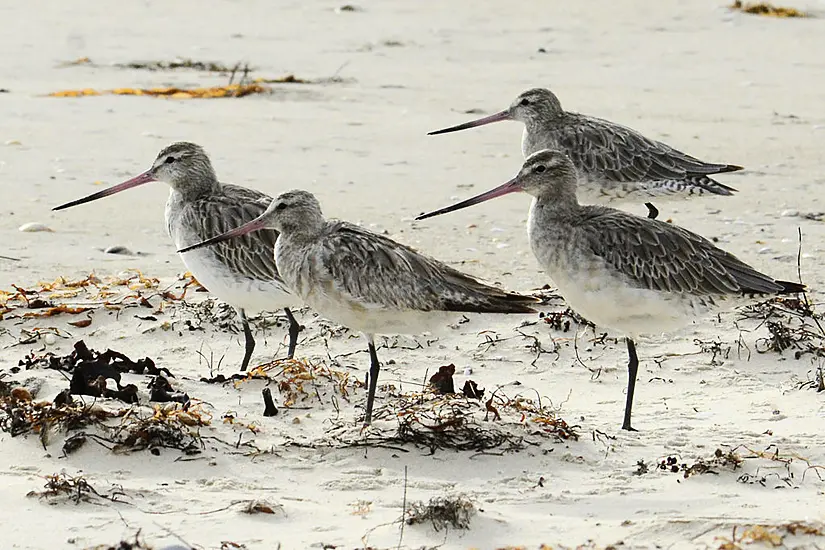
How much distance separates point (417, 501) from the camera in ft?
19.0

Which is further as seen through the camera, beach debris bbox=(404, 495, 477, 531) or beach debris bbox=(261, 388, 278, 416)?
beach debris bbox=(261, 388, 278, 416)

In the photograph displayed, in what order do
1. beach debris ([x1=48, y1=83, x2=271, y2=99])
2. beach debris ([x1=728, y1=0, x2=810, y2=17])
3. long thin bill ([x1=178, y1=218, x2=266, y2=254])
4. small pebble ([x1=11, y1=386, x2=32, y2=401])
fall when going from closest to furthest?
small pebble ([x1=11, y1=386, x2=32, y2=401])
long thin bill ([x1=178, y1=218, x2=266, y2=254])
beach debris ([x1=48, y1=83, x2=271, y2=99])
beach debris ([x1=728, y1=0, x2=810, y2=17])

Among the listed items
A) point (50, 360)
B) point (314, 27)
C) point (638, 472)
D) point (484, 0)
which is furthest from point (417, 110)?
point (638, 472)

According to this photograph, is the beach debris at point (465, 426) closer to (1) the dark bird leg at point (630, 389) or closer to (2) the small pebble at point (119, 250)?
(1) the dark bird leg at point (630, 389)

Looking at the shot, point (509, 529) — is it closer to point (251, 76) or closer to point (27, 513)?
point (27, 513)

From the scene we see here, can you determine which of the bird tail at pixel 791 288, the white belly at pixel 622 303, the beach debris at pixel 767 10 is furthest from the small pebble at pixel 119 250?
the beach debris at pixel 767 10

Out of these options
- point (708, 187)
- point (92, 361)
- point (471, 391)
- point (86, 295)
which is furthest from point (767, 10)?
point (92, 361)

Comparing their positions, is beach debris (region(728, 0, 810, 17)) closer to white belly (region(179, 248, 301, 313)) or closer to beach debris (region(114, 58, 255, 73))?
beach debris (region(114, 58, 255, 73))

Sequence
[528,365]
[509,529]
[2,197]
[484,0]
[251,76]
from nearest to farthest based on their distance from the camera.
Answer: [509,529] < [528,365] < [2,197] < [251,76] < [484,0]

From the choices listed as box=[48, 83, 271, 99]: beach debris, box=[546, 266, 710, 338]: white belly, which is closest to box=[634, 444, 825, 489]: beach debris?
box=[546, 266, 710, 338]: white belly

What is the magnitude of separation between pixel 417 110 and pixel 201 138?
7.11ft

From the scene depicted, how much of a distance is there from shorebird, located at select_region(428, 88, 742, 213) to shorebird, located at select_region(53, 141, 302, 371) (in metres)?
2.74

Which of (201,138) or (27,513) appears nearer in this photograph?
(27,513)

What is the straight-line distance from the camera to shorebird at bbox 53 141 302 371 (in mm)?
7996
